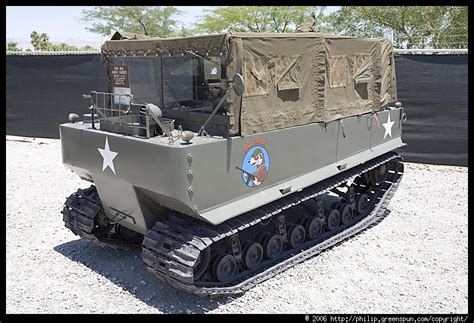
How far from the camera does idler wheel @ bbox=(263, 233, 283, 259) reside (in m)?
5.66

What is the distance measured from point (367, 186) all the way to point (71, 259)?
456 cm

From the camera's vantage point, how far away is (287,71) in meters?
5.30

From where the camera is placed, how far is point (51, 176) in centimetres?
981

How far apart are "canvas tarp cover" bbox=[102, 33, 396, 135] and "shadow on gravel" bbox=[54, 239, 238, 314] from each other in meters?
1.83

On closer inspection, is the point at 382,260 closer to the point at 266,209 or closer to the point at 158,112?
the point at 266,209

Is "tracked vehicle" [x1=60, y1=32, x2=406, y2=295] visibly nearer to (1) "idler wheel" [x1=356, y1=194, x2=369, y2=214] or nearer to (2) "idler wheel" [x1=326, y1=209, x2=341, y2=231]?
(2) "idler wheel" [x1=326, y1=209, x2=341, y2=231]

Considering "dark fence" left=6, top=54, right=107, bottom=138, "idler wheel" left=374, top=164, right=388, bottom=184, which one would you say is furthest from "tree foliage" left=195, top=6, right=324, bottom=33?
"idler wheel" left=374, top=164, right=388, bottom=184

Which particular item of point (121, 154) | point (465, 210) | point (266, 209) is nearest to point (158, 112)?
point (121, 154)

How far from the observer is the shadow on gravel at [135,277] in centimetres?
502

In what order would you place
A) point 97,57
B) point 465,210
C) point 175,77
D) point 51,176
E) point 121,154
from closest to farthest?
point 121,154 < point 175,77 < point 465,210 < point 51,176 < point 97,57

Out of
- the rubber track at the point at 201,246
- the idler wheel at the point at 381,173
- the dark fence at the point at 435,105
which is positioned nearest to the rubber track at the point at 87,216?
the rubber track at the point at 201,246

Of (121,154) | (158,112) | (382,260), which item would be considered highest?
(158,112)

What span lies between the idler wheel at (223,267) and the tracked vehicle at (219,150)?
1 centimetres

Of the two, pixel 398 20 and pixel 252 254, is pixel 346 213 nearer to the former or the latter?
pixel 252 254
